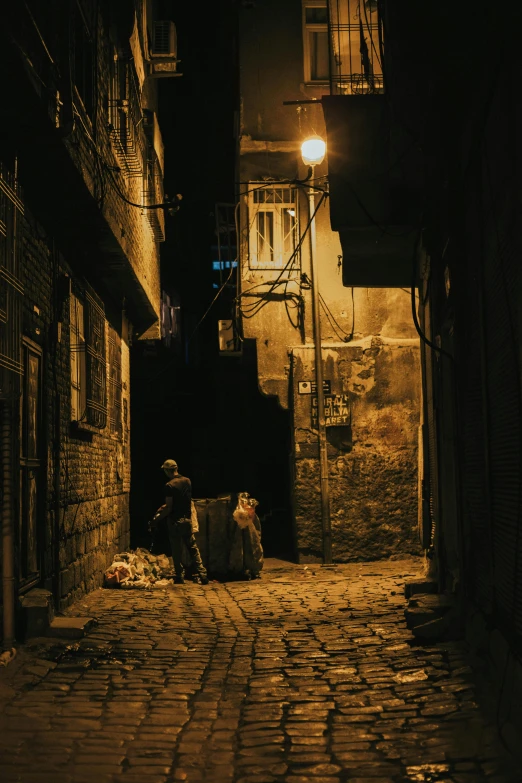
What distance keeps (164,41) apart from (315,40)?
3.18 metres

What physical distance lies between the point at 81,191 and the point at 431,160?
12.8 ft

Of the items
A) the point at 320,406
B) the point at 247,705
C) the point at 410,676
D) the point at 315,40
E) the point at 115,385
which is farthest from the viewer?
the point at 315,40

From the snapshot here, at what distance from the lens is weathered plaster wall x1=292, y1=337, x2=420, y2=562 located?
47.9 feet

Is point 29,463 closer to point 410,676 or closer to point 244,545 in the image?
point 410,676

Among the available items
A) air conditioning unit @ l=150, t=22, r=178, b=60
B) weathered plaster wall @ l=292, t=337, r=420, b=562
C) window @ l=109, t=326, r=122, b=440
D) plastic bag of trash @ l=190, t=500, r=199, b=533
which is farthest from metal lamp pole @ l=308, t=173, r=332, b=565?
air conditioning unit @ l=150, t=22, r=178, b=60

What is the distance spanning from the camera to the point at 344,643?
7574 mm

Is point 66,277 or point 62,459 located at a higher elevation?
point 66,277

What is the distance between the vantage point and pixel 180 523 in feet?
41.5

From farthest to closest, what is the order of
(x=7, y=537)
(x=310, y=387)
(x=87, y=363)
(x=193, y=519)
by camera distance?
(x=310, y=387) < (x=193, y=519) < (x=87, y=363) < (x=7, y=537)

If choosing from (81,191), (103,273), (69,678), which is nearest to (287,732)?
(69,678)

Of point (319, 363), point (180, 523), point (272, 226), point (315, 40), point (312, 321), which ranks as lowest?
point (180, 523)

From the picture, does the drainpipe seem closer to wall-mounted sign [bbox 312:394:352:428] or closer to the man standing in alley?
the man standing in alley

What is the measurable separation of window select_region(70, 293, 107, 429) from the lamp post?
381 cm

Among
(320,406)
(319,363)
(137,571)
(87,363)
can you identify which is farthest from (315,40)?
(137,571)
